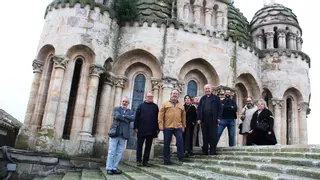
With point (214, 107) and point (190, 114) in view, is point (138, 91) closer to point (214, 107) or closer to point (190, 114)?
point (190, 114)

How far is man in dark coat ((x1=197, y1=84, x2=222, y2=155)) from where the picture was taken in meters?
8.68

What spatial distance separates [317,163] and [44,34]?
41.4ft

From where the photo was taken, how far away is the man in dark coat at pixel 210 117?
28.5 ft

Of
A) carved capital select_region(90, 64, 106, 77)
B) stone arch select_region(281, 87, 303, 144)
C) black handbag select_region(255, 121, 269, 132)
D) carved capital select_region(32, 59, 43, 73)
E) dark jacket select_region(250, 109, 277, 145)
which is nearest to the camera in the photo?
black handbag select_region(255, 121, 269, 132)

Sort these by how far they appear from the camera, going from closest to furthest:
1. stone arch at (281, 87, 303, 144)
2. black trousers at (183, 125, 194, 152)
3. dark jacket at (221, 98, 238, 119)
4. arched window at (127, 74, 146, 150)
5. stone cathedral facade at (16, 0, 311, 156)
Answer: black trousers at (183, 125, 194, 152) → dark jacket at (221, 98, 238, 119) → stone cathedral facade at (16, 0, 311, 156) → arched window at (127, 74, 146, 150) → stone arch at (281, 87, 303, 144)

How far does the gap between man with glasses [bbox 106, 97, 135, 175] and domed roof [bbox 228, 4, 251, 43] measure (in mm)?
10540

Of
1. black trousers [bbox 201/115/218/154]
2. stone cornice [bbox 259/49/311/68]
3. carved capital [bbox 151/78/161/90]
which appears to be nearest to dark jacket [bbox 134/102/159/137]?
black trousers [bbox 201/115/218/154]

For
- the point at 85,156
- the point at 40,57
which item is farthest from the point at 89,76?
the point at 85,156

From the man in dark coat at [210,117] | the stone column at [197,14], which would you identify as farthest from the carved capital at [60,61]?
the stone column at [197,14]

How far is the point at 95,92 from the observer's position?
43.7 ft

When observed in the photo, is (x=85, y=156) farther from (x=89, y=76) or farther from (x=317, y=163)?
(x=317, y=163)

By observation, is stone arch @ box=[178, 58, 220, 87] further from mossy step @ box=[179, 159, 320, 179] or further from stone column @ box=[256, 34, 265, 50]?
mossy step @ box=[179, 159, 320, 179]

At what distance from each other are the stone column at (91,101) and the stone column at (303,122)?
41.5 ft

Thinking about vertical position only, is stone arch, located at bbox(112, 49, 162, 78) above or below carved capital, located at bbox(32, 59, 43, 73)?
above
